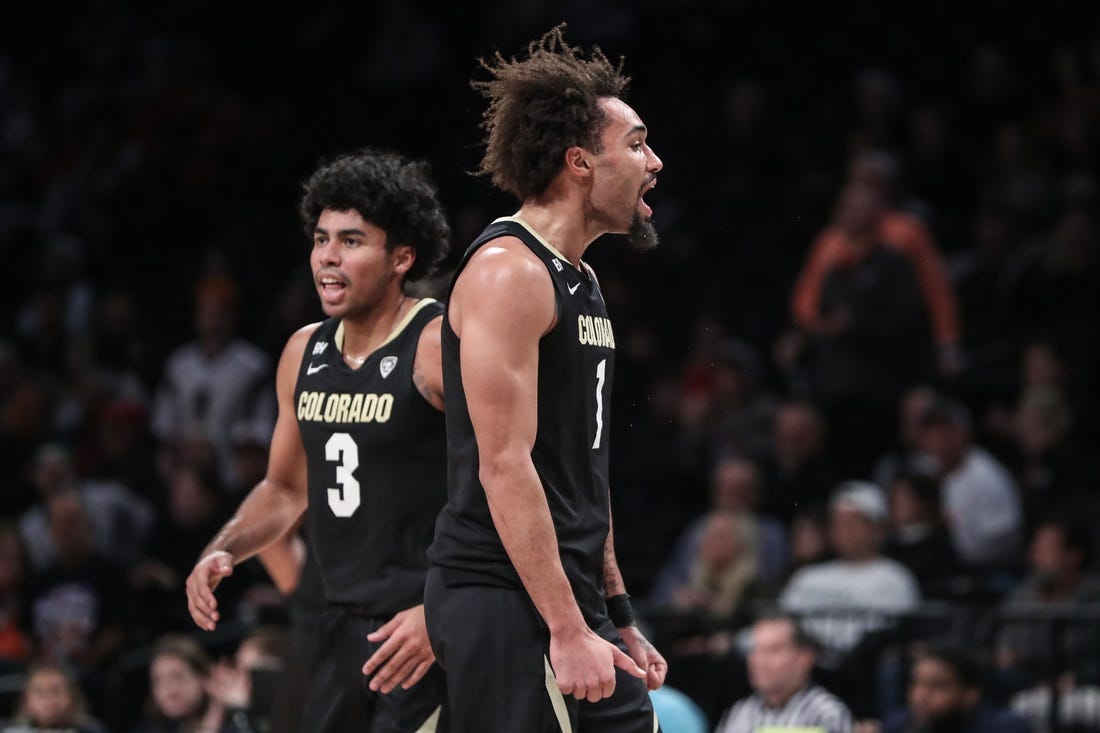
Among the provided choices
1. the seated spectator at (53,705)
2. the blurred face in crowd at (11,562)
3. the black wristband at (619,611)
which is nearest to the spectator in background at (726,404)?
the blurred face in crowd at (11,562)

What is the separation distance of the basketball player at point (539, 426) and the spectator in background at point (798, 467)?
596 cm

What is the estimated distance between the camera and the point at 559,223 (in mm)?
4340

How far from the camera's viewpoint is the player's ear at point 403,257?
531 cm

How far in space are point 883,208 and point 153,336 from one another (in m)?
6.73

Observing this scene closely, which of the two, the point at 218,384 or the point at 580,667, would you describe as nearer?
the point at 580,667

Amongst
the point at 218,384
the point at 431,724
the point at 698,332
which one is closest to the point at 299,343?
the point at 431,724

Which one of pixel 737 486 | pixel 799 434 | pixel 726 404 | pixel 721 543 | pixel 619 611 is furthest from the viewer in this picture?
pixel 726 404

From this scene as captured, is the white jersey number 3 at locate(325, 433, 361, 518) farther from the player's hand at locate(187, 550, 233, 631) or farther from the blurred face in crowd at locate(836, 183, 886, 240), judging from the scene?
the blurred face in crowd at locate(836, 183, 886, 240)

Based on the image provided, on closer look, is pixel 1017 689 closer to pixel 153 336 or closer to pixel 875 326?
pixel 875 326

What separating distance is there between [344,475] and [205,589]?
0.51 metres

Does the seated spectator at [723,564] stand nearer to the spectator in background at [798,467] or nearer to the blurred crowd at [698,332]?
the blurred crowd at [698,332]

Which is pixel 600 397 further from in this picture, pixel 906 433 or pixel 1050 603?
pixel 906 433

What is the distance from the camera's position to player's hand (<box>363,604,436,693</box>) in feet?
15.4

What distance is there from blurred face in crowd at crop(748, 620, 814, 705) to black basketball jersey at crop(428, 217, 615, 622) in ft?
11.8
